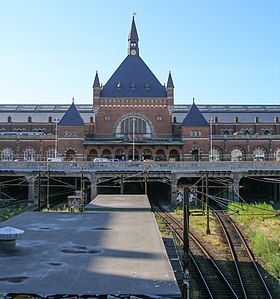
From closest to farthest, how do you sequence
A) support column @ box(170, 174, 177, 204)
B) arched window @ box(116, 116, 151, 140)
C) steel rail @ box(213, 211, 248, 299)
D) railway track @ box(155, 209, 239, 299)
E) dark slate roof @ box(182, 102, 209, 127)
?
railway track @ box(155, 209, 239, 299) < steel rail @ box(213, 211, 248, 299) < support column @ box(170, 174, 177, 204) < dark slate roof @ box(182, 102, 209, 127) < arched window @ box(116, 116, 151, 140)

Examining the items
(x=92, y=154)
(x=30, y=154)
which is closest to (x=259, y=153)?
(x=92, y=154)

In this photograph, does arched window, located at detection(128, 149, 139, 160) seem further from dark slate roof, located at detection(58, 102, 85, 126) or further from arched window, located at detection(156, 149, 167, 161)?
dark slate roof, located at detection(58, 102, 85, 126)

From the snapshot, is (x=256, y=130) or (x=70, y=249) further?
(x=256, y=130)

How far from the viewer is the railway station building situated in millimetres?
63969

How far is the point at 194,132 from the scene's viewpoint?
64.2 meters

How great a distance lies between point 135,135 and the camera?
6619cm

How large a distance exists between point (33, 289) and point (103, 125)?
6016 cm

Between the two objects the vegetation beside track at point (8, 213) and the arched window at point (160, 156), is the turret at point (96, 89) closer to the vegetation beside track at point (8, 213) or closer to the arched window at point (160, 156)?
the arched window at point (160, 156)

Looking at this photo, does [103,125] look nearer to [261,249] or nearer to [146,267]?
[261,249]

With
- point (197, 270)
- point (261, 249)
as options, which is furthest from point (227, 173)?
point (197, 270)

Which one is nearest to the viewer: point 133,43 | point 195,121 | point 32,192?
point 32,192

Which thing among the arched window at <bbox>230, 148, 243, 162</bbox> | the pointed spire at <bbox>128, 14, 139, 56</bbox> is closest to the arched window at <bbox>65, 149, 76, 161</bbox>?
the pointed spire at <bbox>128, 14, 139, 56</bbox>

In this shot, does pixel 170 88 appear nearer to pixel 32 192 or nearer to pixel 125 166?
pixel 125 166

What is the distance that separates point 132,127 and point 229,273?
167 feet
